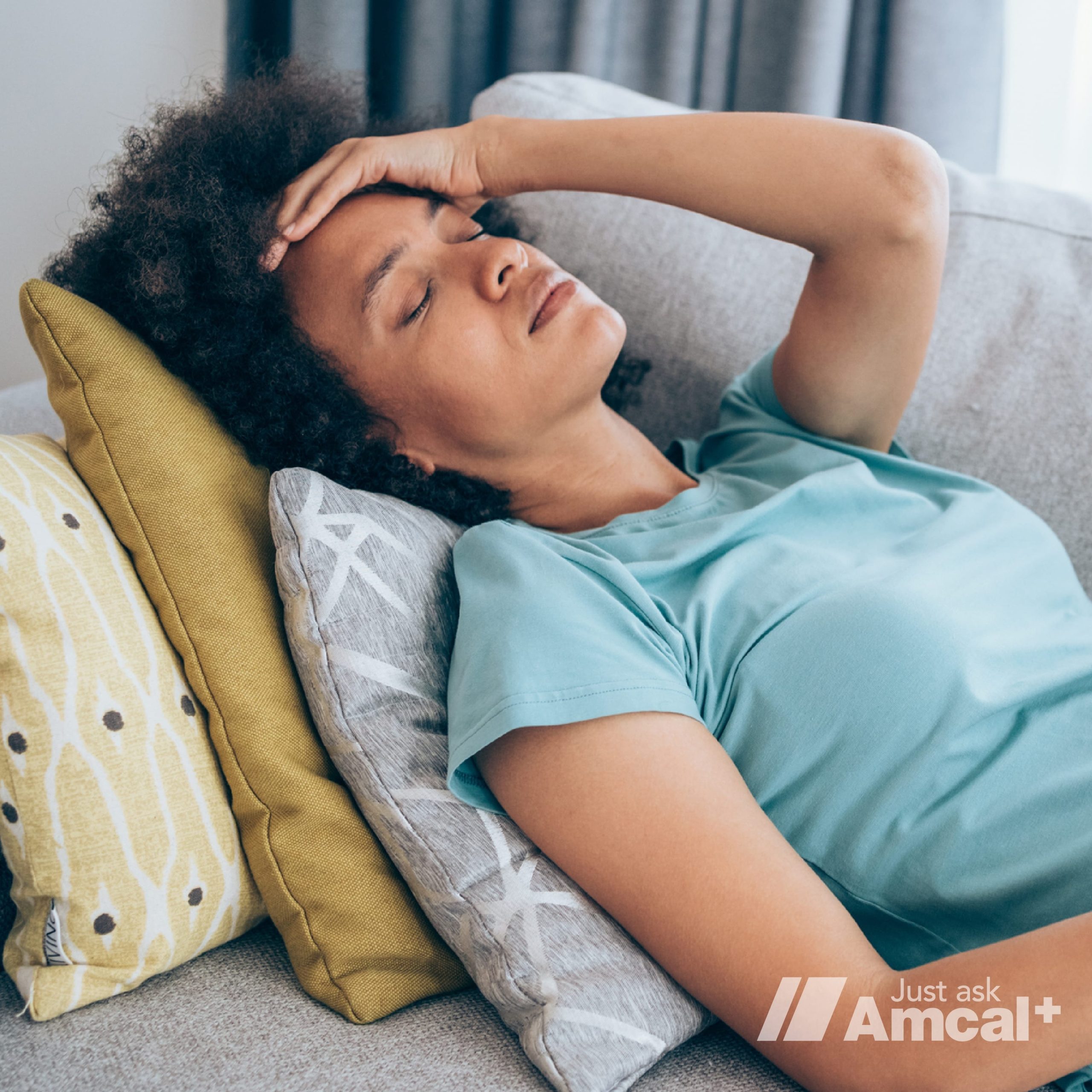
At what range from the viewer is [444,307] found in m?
1.03

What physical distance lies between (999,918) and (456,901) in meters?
0.46

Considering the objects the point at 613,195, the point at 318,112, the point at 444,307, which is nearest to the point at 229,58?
the point at 318,112

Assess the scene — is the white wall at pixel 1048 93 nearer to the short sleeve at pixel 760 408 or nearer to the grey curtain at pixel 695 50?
the grey curtain at pixel 695 50

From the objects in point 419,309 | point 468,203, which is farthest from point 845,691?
point 468,203

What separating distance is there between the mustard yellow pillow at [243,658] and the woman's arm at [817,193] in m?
0.53

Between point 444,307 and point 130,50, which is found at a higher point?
point 130,50

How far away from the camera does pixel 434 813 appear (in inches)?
31.0

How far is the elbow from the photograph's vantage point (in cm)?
108

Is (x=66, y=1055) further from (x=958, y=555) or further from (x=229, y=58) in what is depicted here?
(x=229, y=58)

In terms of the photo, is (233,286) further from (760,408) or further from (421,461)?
(760,408)

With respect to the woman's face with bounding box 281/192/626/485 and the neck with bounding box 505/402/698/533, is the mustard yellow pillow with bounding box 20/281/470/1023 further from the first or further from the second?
the neck with bounding box 505/402/698/533

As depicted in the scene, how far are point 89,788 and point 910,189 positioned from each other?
1035mm

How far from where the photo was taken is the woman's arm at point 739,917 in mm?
642

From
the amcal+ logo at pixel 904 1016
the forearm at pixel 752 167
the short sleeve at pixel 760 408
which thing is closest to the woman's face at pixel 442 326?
the forearm at pixel 752 167
